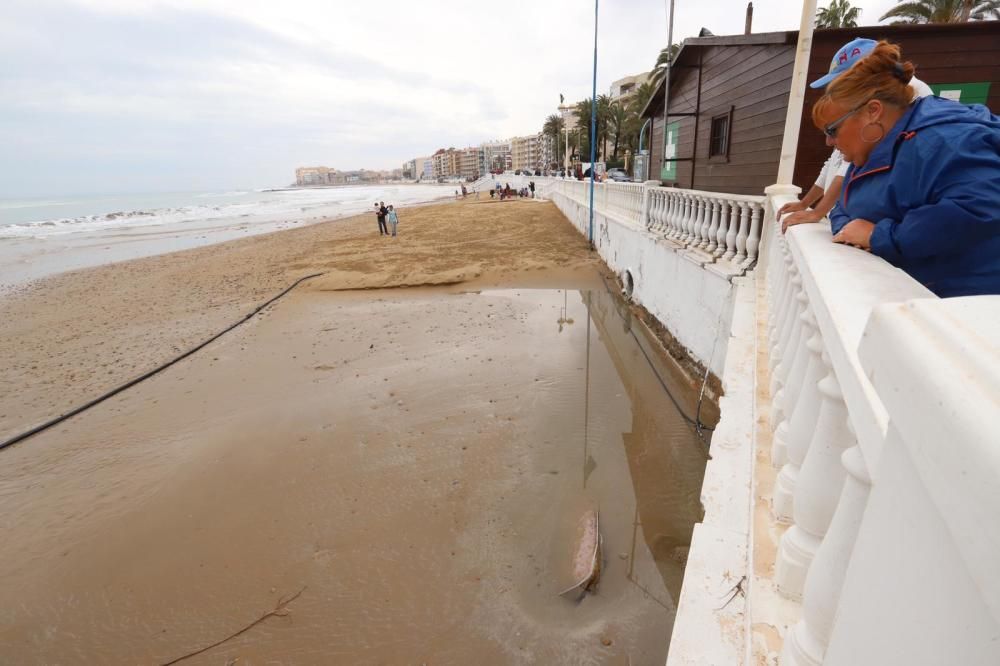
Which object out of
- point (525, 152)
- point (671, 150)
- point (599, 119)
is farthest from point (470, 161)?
point (671, 150)

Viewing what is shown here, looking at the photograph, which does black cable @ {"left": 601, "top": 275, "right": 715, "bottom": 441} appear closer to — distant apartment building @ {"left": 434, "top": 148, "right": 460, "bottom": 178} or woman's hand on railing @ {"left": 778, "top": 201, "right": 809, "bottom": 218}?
woman's hand on railing @ {"left": 778, "top": 201, "right": 809, "bottom": 218}

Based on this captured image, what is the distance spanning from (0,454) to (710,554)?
7.57m

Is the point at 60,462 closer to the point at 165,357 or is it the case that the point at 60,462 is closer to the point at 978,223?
the point at 165,357

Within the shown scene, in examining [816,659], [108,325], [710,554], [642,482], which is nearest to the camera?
[816,659]

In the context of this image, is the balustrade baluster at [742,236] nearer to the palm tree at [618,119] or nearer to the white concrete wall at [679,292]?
the white concrete wall at [679,292]

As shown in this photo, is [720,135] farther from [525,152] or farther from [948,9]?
[525,152]

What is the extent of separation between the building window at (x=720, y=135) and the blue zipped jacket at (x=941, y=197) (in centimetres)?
926

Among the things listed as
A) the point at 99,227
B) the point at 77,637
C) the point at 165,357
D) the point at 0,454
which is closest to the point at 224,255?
the point at 165,357

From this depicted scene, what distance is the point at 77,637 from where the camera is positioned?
3234 mm

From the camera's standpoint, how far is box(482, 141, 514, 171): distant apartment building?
533 ft

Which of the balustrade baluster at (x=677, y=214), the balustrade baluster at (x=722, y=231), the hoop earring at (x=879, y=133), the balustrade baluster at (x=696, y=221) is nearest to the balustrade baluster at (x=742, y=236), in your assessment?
the balustrade baluster at (x=722, y=231)

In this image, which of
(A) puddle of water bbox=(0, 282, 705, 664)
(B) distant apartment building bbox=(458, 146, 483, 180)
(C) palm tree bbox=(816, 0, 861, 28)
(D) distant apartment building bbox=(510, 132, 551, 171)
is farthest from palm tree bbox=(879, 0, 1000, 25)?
(B) distant apartment building bbox=(458, 146, 483, 180)

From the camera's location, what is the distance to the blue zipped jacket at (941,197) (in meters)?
1.43

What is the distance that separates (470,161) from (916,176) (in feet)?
613
